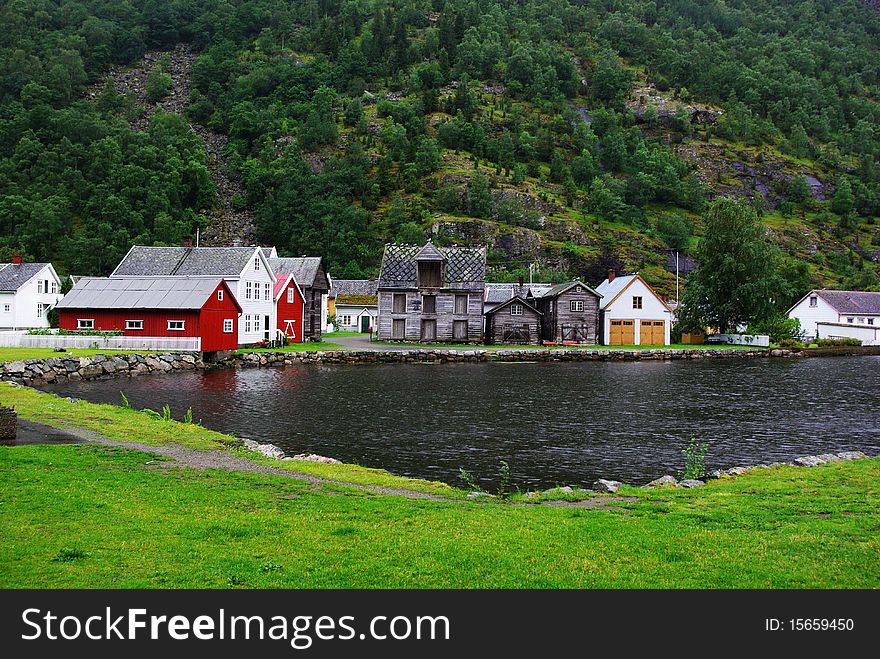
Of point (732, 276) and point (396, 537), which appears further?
point (732, 276)

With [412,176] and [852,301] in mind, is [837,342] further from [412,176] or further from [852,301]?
[412,176]

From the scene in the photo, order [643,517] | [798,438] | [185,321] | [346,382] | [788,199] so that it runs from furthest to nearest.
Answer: [788,199] < [185,321] < [346,382] < [798,438] < [643,517]

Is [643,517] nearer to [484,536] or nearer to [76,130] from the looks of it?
[484,536]

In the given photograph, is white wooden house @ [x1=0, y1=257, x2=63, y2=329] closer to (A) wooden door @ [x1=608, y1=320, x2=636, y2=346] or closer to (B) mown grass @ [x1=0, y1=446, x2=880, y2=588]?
(A) wooden door @ [x1=608, y1=320, x2=636, y2=346]

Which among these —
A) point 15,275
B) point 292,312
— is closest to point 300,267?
point 292,312

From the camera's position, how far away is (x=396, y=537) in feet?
33.1

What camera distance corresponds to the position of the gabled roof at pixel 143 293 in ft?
171

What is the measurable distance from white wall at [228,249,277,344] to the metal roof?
13.6 feet

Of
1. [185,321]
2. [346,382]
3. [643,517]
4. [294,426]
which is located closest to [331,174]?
[185,321]

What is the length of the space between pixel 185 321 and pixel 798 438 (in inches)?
1658

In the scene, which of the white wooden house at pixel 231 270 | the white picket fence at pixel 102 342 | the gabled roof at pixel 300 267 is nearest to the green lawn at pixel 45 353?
the white picket fence at pixel 102 342

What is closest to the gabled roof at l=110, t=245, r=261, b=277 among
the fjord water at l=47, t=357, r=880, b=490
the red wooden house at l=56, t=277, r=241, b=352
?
the red wooden house at l=56, t=277, r=241, b=352

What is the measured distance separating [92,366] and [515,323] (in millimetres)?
44543
